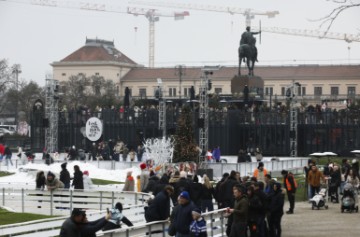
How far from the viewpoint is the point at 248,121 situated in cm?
7488

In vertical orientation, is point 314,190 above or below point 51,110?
below

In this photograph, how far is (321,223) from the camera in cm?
2788

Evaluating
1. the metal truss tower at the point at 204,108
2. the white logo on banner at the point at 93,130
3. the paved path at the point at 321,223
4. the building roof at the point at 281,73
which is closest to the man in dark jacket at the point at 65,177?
the paved path at the point at 321,223

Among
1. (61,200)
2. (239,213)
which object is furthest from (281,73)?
(239,213)

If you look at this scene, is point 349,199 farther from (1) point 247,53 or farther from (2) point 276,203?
(1) point 247,53

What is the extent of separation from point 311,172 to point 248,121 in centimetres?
4087

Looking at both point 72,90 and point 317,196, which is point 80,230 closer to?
point 317,196

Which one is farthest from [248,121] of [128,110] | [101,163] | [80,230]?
[80,230]

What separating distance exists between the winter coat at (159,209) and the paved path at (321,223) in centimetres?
548

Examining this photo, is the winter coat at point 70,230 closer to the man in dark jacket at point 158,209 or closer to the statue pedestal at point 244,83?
the man in dark jacket at point 158,209

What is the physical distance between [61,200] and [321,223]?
24.7 feet

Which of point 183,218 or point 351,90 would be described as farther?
point 351,90

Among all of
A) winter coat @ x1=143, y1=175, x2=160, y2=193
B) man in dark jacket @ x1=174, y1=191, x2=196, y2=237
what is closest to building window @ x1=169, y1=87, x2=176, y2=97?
winter coat @ x1=143, y1=175, x2=160, y2=193

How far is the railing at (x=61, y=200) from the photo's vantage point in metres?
30.6
